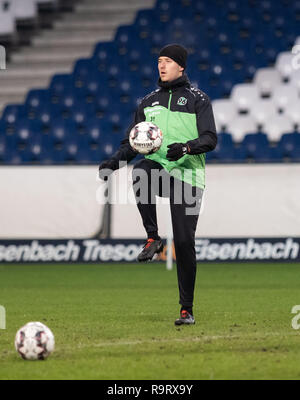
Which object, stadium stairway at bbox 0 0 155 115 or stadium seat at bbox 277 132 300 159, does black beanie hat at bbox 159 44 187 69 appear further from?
stadium stairway at bbox 0 0 155 115

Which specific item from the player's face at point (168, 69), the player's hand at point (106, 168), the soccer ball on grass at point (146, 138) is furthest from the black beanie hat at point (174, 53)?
the player's hand at point (106, 168)

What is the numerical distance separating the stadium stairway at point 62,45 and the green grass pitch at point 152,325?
23.7 ft

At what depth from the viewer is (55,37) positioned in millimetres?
19703

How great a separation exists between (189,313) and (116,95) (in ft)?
38.8

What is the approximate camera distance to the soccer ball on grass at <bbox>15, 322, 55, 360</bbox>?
512 centimetres

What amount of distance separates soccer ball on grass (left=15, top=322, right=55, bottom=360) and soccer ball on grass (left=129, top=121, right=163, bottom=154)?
1.90 metres

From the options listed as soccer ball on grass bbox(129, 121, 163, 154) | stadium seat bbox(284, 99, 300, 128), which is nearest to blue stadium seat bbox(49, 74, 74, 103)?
stadium seat bbox(284, 99, 300, 128)

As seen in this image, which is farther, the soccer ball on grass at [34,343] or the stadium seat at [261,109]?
the stadium seat at [261,109]

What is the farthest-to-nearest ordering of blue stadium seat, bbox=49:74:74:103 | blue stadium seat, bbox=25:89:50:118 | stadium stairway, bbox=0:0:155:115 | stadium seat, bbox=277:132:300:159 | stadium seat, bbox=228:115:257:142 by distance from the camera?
stadium stairway, bbox=0:0:155:115
blue stadium seat, bbox=49:74:74:103
blue stadium seat, bbox=25:89:50:118
stadium seat, bbox=228:115:257:142
stadium seat, bbox=277:132:300:159

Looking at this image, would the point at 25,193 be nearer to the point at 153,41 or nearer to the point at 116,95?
the point at 116,95

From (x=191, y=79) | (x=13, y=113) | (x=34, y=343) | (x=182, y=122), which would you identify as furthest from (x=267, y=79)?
(x=34, y=343)

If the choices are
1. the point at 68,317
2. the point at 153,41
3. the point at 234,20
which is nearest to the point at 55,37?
the point at 153,41

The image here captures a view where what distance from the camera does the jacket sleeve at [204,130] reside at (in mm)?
6555

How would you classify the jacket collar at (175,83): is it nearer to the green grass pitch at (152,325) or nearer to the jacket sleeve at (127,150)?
the jacket sleeve at (127,150)
